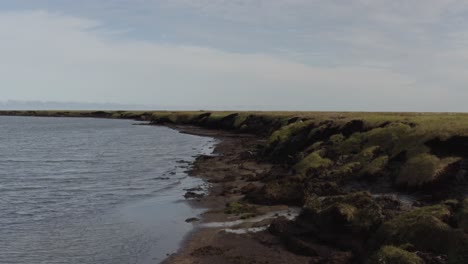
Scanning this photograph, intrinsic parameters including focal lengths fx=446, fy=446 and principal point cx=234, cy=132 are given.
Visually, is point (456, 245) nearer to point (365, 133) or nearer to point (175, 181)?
point (365, 133)

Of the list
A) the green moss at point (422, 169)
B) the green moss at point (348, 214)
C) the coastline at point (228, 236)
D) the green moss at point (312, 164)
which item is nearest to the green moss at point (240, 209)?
the coastline at point (228, 236)

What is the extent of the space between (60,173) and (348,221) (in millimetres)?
35582

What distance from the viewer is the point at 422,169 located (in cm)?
2606

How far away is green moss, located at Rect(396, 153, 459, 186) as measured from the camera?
2498 centimetres

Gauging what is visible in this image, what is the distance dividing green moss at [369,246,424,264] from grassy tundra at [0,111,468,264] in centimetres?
3

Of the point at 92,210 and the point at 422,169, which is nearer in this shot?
the point at 422,169

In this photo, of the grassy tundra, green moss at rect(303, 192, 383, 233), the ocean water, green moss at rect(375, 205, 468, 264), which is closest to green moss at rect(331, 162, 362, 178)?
the grassy tundra

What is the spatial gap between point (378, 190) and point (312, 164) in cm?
854

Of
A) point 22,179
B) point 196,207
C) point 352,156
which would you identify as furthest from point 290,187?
point 22,179

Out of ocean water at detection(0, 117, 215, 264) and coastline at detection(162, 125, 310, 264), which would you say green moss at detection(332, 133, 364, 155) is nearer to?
coastline at detection(162, 125, 310, 264)

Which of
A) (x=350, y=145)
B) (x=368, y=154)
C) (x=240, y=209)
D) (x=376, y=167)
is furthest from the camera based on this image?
(x=350, y=145)

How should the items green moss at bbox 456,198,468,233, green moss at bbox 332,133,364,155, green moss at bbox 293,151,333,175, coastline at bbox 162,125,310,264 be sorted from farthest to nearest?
green moss at bbox 332,133,364,155 < green moss at bbox 293,151,333,175 < coastline at bbox 162,125,310,264 < green moss at bbox 456,198,468,233

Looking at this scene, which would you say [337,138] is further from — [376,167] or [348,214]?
[348,214]

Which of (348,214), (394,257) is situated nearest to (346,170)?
(348,214)
